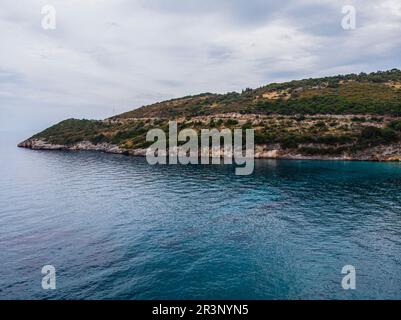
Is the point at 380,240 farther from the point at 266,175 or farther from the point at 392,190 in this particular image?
the point at 266,175

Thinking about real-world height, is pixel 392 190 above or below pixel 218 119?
below

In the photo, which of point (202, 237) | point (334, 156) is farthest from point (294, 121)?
point (202, 237)

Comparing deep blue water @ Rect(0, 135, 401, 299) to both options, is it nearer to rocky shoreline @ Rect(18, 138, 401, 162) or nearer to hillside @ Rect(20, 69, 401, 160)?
rocky shoreline @ Rect(18, 138, 401, 162)

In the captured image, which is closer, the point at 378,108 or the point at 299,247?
the point at 299,247

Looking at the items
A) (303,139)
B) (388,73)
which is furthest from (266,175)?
(388,73)

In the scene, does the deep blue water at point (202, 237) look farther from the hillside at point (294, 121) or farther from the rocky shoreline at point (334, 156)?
the hillside at point (294, 121)

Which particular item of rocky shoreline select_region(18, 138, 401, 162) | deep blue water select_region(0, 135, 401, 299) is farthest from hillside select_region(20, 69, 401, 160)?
deep blue water select_region(0, 135, 401, 299)
